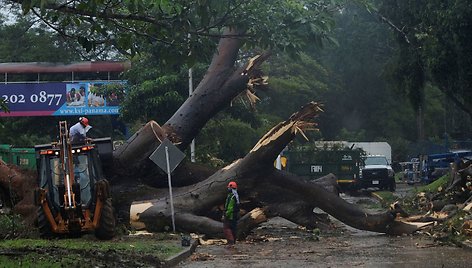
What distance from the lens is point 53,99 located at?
52.5 meters

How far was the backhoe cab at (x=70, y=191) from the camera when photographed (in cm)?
1961

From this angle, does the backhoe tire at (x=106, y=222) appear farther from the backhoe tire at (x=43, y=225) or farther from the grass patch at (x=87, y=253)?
the backhoe tire at (x=43, y=225)

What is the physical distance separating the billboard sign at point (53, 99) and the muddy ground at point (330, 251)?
28166 mm

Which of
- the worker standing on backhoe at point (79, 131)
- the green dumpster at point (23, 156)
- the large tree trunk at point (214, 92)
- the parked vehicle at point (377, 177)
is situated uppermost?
the large tree trunk at point (214, 92)

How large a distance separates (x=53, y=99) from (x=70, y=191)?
34.0 m

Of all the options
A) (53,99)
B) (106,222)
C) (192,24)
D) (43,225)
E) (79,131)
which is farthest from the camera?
(53,99)

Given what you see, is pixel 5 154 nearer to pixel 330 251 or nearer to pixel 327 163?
pixel 330 251

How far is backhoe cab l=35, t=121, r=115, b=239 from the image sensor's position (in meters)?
19.6

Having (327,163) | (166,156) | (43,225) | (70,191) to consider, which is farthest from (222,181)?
(327,163)

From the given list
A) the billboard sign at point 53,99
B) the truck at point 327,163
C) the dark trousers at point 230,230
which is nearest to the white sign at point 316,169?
the truck at point 327,163

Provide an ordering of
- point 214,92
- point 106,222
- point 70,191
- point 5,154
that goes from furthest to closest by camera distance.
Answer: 1. point 5,154
2. point 214,92
3. point 106,222
4. point 70,191

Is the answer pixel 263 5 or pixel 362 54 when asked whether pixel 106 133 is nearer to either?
pixel 362 54

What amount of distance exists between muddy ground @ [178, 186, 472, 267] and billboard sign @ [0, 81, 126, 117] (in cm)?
2817

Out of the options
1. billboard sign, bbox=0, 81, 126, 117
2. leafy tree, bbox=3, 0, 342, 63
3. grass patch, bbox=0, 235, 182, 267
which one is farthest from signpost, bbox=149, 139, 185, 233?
billboard sign, bbox=0, 81, 126, 117
